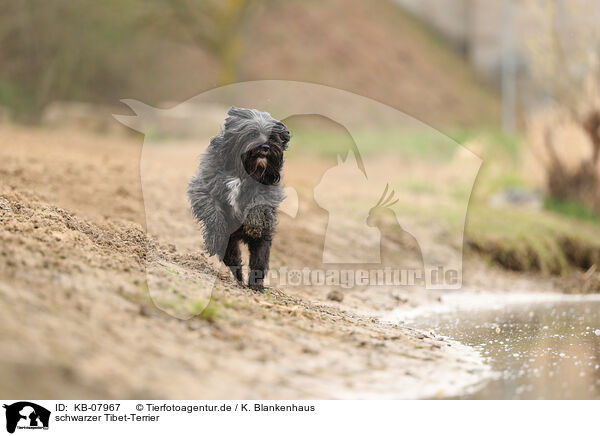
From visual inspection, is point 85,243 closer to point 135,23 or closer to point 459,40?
point 135,23

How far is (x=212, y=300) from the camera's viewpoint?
4262 mm

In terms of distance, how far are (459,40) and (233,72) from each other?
1482 centimetres

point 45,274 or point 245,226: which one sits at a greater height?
point 245,226

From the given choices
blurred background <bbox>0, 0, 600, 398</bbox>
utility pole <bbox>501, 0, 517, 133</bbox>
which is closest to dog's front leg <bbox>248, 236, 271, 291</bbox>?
blurred background <bbox>0, 0, 600, 398</bbox>

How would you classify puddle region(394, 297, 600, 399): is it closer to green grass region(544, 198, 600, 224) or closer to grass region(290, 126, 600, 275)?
grass region(290, 126, 600, 275)

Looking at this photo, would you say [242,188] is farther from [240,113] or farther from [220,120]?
[220,120]

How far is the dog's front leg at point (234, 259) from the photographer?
200 inches

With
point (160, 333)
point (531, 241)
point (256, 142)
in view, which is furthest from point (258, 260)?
point (531, 241)

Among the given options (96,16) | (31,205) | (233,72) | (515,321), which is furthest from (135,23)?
(515,321)
